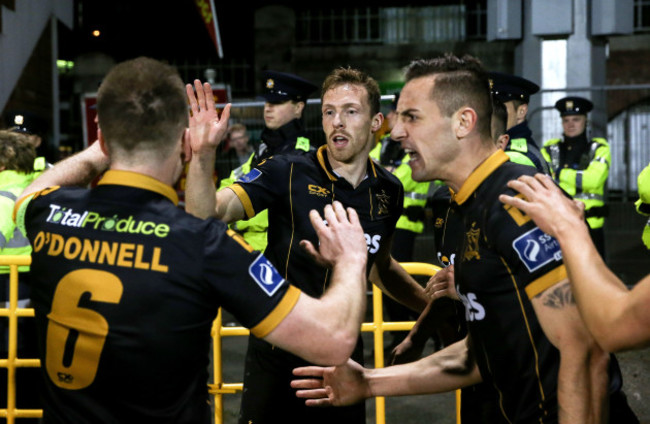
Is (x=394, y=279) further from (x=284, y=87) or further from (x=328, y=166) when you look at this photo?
(x=284, y=87)

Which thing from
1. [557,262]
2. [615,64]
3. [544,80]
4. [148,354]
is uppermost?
[615,64]

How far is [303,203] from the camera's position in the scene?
4.30 meters

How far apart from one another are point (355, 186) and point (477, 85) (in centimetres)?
143

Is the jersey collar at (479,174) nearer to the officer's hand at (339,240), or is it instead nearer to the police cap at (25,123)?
the officer's hand at (339,240)

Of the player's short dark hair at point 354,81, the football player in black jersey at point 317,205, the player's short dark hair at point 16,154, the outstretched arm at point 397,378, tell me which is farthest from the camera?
the player's short dark hair at point 16,154

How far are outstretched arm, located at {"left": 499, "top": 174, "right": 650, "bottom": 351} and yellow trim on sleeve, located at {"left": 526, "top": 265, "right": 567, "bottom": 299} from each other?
0.22 m

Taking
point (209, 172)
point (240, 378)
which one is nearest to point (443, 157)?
point (209, 172)

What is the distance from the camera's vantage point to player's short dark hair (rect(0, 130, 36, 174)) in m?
5.86

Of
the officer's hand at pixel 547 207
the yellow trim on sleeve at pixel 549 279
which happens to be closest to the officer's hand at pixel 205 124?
the officer's hand at pixel 547 207

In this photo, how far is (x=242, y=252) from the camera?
95.2 inches

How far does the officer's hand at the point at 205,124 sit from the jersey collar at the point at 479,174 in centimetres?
106

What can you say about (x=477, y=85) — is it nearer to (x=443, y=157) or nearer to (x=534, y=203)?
(x=443, y=157)

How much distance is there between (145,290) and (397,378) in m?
1.38

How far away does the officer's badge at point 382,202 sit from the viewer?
4445 millimetres
